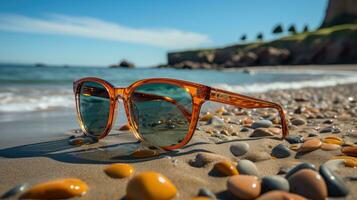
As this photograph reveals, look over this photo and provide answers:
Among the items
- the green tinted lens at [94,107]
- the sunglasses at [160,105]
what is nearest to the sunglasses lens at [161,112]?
the sunglasses at [160,105]

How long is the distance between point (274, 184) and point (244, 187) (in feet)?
0.45

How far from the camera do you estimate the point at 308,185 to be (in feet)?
4.03

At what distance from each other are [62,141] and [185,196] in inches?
54.7

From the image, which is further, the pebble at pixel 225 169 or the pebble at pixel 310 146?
the pebble at pixel 310 146

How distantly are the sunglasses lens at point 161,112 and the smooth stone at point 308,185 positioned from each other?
2.74ft

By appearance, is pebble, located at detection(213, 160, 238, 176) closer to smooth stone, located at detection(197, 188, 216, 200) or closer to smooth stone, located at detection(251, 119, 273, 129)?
smooth stone, located at detection(197, 188, 216, 200)

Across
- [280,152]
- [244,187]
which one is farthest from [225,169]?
[280,152]

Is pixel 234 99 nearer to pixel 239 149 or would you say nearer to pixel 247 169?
pixel 239 149

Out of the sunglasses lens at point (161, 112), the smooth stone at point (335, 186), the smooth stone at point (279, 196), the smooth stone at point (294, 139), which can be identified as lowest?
the smooth stone at point (294, 139)

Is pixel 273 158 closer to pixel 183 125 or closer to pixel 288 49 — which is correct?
pixel 183 125

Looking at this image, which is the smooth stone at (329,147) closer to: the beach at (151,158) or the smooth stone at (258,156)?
the beach at (151,158)

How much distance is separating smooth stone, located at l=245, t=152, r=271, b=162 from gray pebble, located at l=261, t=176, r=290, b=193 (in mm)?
500

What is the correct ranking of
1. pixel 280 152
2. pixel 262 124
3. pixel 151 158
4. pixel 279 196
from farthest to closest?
pixel 262 124 < pixel 280 152 < pixel 151 158 < pixel 279 196

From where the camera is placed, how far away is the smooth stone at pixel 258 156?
1777 mm
